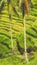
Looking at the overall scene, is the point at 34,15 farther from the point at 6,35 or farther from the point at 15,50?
the point at 15,50

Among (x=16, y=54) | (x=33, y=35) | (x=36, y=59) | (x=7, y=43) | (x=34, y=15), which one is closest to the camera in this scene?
(x=36, y=59)

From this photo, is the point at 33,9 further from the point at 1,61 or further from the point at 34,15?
the point at 1,61

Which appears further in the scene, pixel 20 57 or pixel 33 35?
pixel 33 35

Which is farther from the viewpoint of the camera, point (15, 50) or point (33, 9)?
point (33, 9)

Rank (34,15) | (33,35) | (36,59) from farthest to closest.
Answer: (34,15) → (33,35) → (36,59)

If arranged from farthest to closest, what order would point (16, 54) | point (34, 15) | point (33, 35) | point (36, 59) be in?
point (34, 15) → point (33, 35) → point (16, 54) → point (36, 59)

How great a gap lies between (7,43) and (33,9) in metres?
9.99

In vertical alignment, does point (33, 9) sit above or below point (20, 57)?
above

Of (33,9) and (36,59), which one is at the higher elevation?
(33,9)

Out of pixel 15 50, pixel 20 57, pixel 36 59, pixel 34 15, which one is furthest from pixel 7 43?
pixel 34 15

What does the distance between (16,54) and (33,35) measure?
197 inches

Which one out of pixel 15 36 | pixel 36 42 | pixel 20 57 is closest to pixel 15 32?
pixel 15 36

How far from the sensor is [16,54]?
26.7 metres

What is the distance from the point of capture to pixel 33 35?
3083 centimetres
